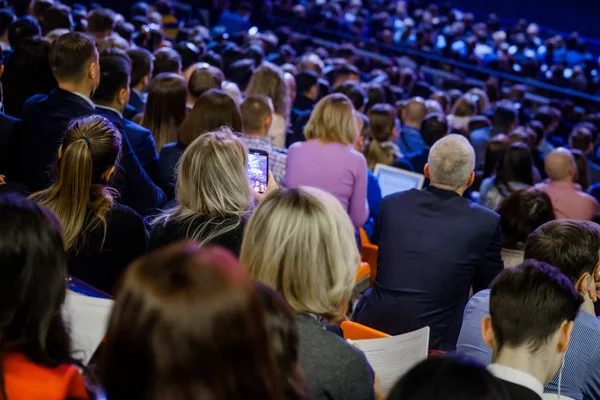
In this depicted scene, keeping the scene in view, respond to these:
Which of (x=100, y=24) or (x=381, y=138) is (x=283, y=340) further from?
(x=100, y=24)

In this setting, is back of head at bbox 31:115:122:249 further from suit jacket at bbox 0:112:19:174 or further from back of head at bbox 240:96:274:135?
back of head at bbox 240:96:274:135

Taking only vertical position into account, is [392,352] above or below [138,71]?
below

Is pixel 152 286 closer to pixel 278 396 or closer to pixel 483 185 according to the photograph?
pixel 278 396

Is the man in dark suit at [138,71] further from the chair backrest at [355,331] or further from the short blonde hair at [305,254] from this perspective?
the short blonde hair at [305,254]

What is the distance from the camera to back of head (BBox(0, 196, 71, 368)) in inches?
59.8

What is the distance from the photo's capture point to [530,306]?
6.29ft

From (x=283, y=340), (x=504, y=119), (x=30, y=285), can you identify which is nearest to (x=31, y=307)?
(x=30, y=285)

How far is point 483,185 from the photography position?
4852mm

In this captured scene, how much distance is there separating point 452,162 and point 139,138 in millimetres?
1512

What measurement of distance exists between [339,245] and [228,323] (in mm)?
715

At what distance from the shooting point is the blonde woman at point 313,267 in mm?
1733

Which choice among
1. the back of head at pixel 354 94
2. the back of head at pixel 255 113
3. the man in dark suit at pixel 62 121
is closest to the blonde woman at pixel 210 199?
the man in dark suit at pixel 62 121

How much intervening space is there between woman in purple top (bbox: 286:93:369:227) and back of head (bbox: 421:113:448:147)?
4.58 ft

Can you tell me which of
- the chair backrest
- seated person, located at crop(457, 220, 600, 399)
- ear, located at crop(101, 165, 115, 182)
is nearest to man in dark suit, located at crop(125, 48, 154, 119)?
ear, located at crop(101, 165, 115, 182)
